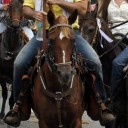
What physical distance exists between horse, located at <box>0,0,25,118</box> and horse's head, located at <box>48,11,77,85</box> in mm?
4034

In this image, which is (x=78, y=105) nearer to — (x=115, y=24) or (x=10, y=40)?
(x=115, y=24)

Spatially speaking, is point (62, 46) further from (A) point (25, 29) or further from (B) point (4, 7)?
(A) point (25, 29)

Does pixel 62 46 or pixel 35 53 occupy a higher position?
pixel 62 46

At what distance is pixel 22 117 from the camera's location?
7.84 meters

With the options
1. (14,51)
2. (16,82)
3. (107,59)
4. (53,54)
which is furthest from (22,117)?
(14,51)

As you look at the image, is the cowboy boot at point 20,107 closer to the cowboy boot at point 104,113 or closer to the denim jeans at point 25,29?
the cowboy boot at point 104,113

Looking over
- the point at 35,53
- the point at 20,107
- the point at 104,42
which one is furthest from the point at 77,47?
the point at 104,42

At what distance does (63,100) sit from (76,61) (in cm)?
55

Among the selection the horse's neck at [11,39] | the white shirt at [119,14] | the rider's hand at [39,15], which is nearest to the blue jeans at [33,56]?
the rider's hand at [39,15]

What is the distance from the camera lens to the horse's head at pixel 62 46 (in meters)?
6.37

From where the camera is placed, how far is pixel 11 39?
11102 mm

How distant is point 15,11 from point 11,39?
1.92 feet

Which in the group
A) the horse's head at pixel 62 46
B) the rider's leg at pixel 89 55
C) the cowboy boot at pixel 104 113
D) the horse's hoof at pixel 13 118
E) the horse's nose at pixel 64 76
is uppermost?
the horse's head at pixel 62 46

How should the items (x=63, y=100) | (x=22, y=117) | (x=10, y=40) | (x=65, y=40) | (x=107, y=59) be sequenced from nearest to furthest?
(x=65, y=40)
(x=63, y=100)
(x=22, y=117)
(x=107, y=59)
(x=10, y=40)
